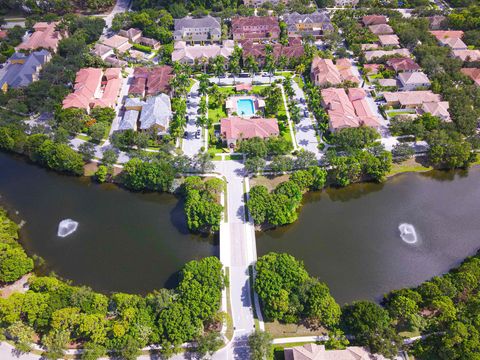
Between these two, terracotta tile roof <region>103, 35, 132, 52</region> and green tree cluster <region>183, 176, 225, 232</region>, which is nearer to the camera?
green tree cluster <region>183, 176, 225, 232</region>

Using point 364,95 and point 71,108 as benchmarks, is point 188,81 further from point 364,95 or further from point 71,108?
point 364,95

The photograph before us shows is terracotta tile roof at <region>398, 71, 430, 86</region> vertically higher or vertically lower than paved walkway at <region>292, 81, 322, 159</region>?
higher

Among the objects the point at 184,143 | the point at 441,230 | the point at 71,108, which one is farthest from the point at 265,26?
the point at 441,230

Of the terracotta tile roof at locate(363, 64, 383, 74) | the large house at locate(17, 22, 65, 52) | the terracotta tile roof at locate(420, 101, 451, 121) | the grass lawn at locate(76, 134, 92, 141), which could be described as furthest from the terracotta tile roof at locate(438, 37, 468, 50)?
the large house at locate(17, 22, 65, 52)

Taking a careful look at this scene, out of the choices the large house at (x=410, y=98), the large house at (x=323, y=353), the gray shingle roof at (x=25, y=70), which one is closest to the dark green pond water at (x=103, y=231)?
the large house at (x=323, y=353)

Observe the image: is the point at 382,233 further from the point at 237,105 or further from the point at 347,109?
the point at 237,105

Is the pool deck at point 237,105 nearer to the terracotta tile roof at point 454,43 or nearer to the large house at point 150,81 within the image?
the large house at point 150,81

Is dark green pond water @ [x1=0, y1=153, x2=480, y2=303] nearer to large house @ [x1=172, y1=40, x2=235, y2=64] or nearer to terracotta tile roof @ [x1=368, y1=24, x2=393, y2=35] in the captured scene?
large house @ [x1=172, y1=40, x2=235, y2=64]

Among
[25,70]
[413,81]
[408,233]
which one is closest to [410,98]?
[413,81]
